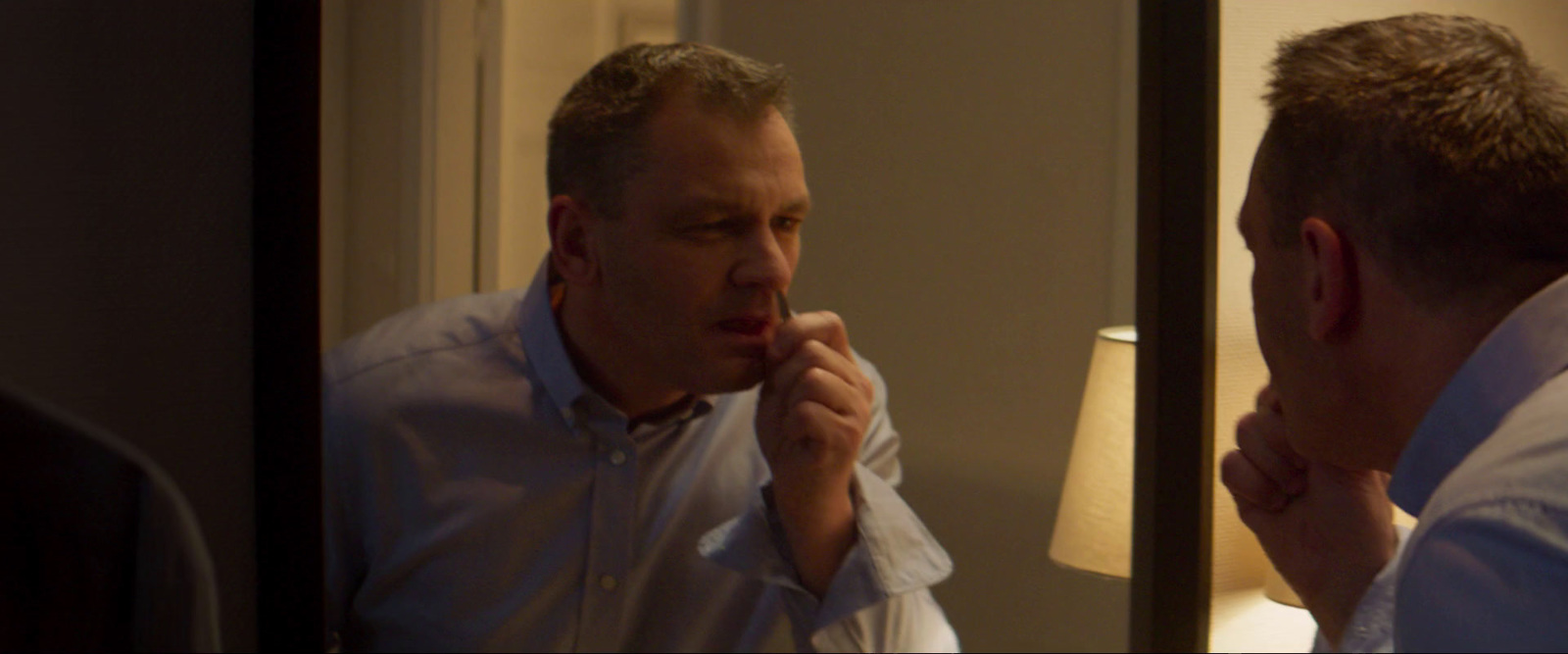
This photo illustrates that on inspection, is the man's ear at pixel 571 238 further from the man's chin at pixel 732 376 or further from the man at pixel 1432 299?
the man at pixel 1432 299

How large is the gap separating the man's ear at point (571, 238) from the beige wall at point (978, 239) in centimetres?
16

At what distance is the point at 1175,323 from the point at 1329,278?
15.8 inches

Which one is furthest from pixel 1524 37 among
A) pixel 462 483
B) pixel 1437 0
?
pixel 462 483

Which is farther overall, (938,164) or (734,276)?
(938,164)

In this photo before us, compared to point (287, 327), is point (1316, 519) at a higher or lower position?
lower

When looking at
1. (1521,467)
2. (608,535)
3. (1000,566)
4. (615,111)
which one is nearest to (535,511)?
(608,535)

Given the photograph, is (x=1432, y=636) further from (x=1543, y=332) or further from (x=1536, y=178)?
(x=1536, y=178)

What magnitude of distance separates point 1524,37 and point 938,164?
2.12 feet

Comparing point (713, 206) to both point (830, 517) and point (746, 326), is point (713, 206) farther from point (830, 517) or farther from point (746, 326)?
point (830, 517)

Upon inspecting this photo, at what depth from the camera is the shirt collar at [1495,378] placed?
2.18ft

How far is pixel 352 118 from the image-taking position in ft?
2.77

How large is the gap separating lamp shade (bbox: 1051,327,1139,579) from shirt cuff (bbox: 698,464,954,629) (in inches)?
6.3

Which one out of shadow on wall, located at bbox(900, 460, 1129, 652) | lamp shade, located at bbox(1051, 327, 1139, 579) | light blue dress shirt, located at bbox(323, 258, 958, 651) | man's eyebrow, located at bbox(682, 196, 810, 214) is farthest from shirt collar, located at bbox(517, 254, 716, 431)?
lamp shade, located at bbox(1051, 327, 1139, 579)

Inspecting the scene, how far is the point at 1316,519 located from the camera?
39.1 inches
